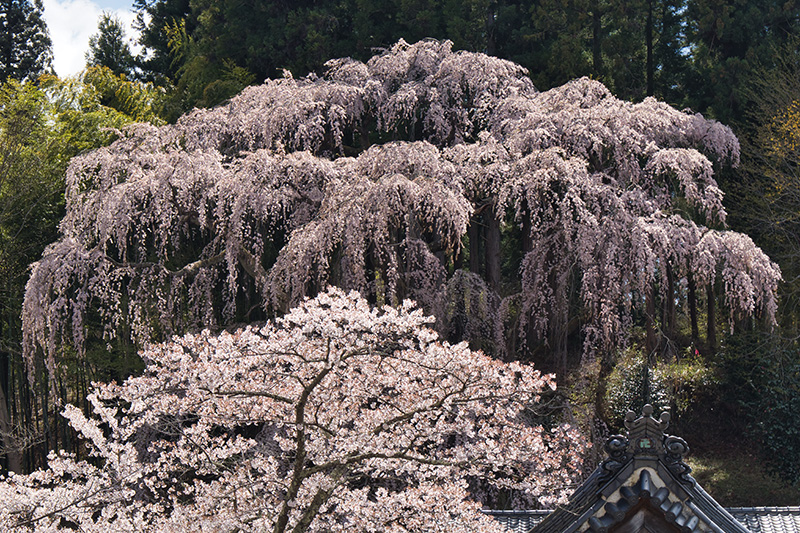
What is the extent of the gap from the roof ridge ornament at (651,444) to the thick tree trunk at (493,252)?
5.86 m

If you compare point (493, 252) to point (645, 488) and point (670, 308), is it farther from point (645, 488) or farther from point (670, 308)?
point (645, 488)

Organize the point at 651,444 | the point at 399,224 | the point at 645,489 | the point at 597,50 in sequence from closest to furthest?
the point at 645,489 → the point at 651,444 → the point at 399,224 → the point at 597,50

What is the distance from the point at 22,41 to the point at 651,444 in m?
19.3

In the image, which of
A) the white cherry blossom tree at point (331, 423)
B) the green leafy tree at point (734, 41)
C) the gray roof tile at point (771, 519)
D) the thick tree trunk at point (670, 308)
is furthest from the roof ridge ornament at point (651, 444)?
the green leafy tree at point (734, 41)

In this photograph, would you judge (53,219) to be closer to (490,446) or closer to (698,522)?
(490,446)

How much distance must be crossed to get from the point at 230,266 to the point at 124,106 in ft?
23.6

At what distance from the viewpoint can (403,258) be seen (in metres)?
7.83

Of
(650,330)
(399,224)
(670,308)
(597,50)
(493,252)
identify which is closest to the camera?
(399,224)

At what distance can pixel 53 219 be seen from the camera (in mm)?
10852

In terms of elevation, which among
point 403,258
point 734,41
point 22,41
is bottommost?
point 403,258

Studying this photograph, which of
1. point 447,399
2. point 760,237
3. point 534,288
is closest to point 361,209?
point 534,288

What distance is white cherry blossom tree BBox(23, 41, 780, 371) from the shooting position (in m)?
7.30

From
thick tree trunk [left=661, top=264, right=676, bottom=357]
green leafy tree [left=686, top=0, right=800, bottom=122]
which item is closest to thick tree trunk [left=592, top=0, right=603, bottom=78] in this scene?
green leafy tree [left=686, top=0, right=800, bottom=122]

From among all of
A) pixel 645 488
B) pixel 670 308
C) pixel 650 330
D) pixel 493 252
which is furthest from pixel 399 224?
pixel 645 488
